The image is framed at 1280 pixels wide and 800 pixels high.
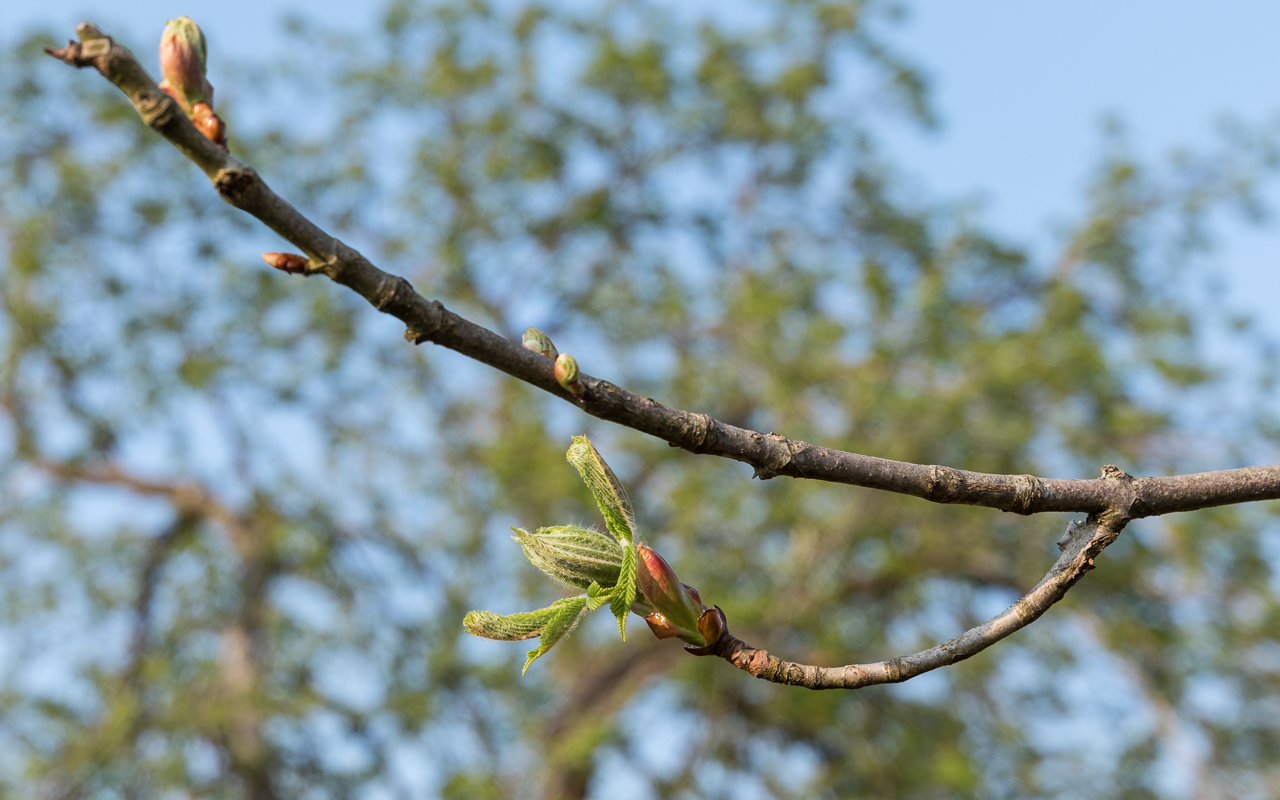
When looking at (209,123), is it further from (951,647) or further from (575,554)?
(951,647)

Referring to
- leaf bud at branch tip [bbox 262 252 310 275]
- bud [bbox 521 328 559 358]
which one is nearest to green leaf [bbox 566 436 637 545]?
bud [bbox 521 328 559 358]

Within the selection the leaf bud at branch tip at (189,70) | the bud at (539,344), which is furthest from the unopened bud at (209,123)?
the bud at (539,344)

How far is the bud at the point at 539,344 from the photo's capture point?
40.1 inches

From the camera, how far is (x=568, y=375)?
967 millimetres

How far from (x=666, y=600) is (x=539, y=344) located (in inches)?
12.7

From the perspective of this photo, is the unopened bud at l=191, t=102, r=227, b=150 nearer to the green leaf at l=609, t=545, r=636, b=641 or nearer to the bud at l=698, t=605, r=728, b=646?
the green leaf at l=609, t=545, r=636, b=641

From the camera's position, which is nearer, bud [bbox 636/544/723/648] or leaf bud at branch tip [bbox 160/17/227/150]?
leaf bud at branch tip [bbox 160/17/227/150]

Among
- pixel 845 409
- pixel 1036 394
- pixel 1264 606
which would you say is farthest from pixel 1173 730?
pixel 845 409

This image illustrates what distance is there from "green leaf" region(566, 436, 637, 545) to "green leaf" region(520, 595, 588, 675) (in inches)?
3.4

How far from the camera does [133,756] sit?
7.20 metres

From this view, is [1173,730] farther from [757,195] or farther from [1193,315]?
[757,195]

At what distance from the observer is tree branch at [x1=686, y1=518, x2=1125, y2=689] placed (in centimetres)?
111

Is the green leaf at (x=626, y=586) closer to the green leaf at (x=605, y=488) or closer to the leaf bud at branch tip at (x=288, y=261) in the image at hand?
the green leaf at (x=605, y=488)

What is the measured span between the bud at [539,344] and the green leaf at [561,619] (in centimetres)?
27
